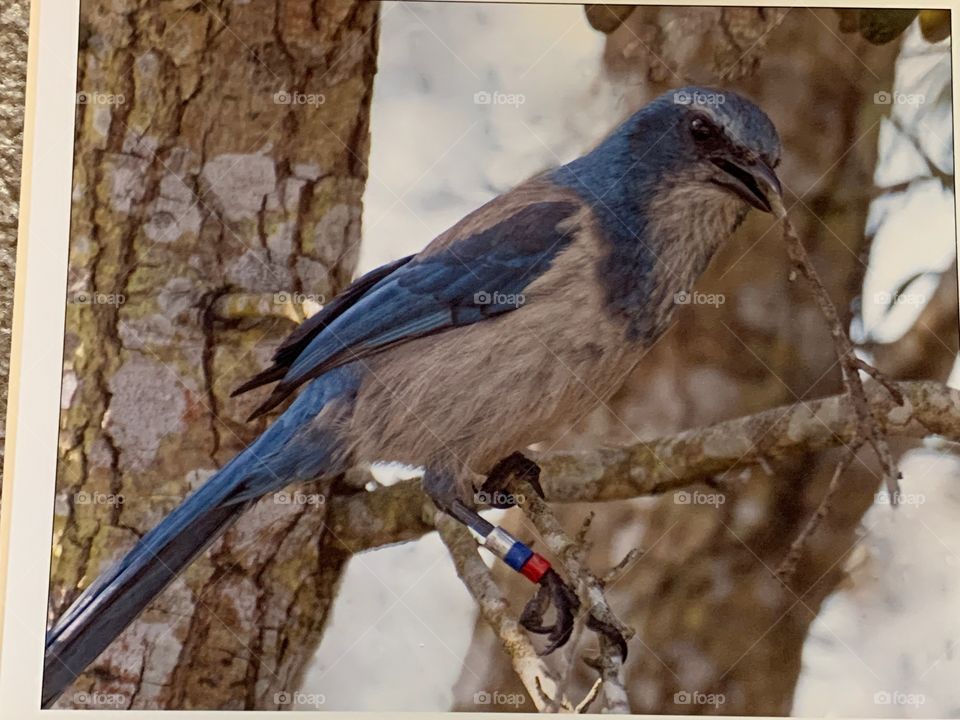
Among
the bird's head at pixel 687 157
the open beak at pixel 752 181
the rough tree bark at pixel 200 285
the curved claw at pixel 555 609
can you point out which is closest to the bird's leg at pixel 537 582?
the curved claw at pixel 555 609

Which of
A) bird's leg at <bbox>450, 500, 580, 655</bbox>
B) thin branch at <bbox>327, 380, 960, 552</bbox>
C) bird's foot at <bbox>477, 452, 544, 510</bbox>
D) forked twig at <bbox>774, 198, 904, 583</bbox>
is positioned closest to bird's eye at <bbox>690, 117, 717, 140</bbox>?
forked twig at <bbox>774, 198, 904, 583</bbox>

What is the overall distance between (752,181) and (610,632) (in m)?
0.87

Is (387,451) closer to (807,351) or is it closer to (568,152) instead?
(568,152)

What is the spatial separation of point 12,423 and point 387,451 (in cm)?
69

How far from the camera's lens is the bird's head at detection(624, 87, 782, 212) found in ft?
6.10

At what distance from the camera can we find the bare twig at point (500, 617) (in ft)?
5.63

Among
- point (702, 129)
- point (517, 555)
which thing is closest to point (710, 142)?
point (702, 129)

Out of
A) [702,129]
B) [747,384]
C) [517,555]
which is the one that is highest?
[702,129]

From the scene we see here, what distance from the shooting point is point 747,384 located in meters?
1.84

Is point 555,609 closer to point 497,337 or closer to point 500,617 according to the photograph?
point 500,617

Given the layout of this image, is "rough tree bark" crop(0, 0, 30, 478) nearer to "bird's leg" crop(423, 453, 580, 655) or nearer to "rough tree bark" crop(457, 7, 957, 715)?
"bird's leg" crop(423, 453, 580, 655)

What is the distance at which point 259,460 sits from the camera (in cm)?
180

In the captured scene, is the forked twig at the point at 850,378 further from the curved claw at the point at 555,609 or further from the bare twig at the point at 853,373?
the curved claw at the point at 555,609

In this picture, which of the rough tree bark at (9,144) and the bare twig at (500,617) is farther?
the rough tree bark at (9,144)
